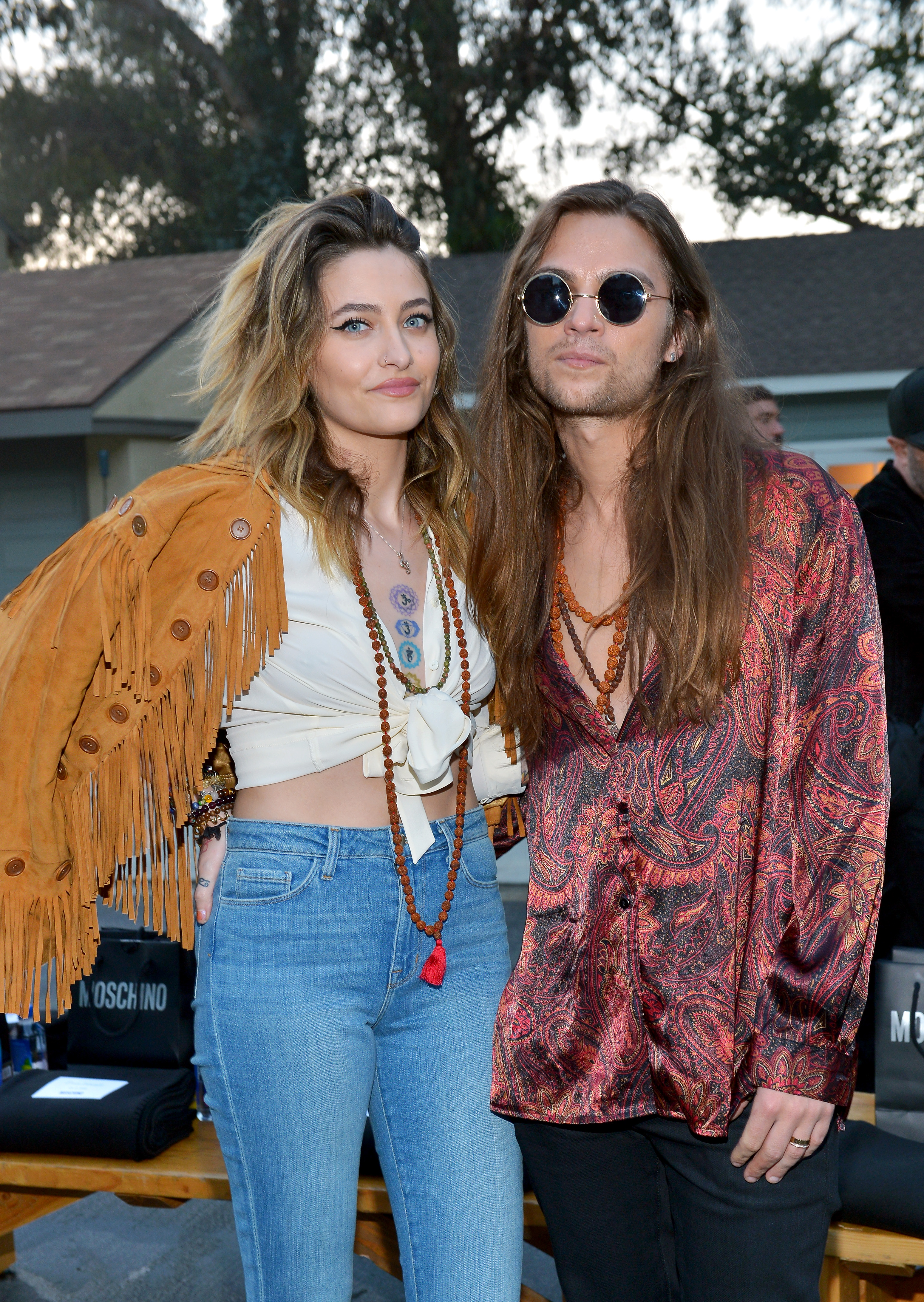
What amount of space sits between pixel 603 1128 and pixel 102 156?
32305 mm

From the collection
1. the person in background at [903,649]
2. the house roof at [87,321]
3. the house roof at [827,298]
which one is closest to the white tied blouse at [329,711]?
the person in background at [903,649]

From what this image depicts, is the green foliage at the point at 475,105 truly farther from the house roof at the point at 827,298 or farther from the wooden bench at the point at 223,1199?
the wooden bench at the point at 223,1199

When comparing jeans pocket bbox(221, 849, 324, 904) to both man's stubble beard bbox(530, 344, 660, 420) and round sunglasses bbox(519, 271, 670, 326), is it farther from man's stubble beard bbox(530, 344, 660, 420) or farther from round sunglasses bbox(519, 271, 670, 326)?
round sunglasses bbox(519, 271, 670, 326)

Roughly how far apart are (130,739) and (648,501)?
1.05m

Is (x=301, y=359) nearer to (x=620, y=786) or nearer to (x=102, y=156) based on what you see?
(x=620, y=786)

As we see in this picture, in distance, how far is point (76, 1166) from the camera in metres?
3.07

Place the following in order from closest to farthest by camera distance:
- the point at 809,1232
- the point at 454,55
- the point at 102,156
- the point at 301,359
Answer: the point at 809,1232, the point at 301,359, the point at 454,55, the point at 102,156

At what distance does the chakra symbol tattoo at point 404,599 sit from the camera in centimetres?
238

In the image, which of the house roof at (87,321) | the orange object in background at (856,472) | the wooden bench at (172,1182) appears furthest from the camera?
the house roof at (87,321)

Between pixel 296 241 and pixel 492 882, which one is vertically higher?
pixel 296 241

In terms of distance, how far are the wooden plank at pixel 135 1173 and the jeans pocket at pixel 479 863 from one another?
3.82ft

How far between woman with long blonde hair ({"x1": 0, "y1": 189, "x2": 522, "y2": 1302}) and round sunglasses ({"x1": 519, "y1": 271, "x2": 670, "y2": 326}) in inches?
10.3

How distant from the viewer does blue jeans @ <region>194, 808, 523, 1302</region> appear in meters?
2.07

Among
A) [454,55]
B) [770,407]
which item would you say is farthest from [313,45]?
[770,407]
